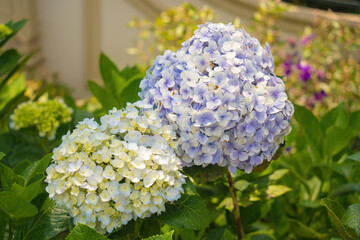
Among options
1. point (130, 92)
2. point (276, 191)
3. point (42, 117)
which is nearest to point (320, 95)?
point (276, 191)

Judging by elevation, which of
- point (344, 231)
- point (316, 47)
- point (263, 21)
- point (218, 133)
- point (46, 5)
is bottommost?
point (46, 5)

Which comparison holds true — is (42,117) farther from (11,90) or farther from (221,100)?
(221,100)

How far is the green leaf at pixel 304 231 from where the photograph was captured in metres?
1.34

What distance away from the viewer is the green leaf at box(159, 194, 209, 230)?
0.88m

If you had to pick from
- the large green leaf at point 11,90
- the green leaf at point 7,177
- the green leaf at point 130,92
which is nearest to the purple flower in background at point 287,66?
the green leaf at point 130,92

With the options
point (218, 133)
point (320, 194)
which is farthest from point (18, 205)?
point (320, 194)

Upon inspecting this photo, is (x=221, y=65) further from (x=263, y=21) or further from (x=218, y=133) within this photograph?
(x=263, y=21)

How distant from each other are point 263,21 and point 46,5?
2.22 meters

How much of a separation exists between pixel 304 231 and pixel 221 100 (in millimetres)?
669

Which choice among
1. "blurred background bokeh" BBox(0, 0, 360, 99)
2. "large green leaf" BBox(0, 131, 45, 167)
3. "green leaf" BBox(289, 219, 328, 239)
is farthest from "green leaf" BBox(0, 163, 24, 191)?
"blurred background bokeh" BBox(0, 0, 360, 99)

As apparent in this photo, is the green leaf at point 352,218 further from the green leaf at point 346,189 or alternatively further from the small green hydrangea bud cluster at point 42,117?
the small green hydrangea bud cluster at point 42,117

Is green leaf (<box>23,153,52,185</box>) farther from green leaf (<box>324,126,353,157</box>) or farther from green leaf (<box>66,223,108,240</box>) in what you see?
green leaf (<box>324,126,353,157</box>)

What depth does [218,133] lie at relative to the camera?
0.88 metres

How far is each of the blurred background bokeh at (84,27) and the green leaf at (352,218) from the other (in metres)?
2.80
